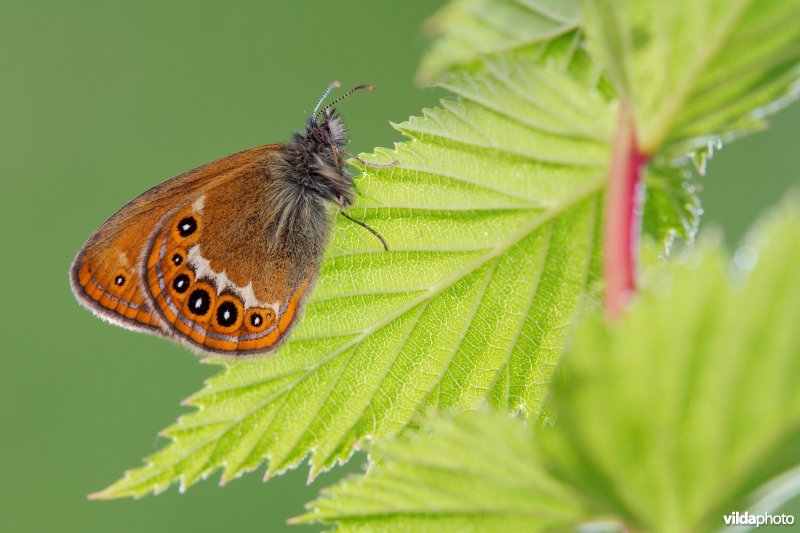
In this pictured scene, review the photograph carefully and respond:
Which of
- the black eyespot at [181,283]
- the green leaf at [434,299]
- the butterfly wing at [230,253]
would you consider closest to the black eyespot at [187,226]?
the butterfly wing at [230,253]

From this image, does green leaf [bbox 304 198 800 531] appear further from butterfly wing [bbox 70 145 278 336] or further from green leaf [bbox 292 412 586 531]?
butterfly wing [bbox 70 145 278 336]

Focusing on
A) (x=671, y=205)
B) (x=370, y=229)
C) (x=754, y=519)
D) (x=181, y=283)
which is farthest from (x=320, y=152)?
(x=754, y=519)

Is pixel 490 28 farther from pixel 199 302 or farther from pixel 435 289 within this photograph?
pixel 199 302

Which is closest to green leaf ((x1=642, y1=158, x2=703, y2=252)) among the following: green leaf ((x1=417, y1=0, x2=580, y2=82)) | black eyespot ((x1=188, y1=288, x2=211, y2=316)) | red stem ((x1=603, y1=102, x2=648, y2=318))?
green leaf ((x1=417, y1=0, x2=580, y2=82))

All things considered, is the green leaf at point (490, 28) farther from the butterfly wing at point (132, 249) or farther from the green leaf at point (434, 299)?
the butterfly wing at point (132, 249)

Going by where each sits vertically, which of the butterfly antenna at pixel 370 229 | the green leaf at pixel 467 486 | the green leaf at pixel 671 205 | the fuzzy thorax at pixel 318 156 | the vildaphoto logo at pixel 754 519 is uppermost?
the fuzzy thorax at pixel 318 156

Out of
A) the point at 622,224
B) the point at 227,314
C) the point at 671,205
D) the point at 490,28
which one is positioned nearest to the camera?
the point at 622,224
